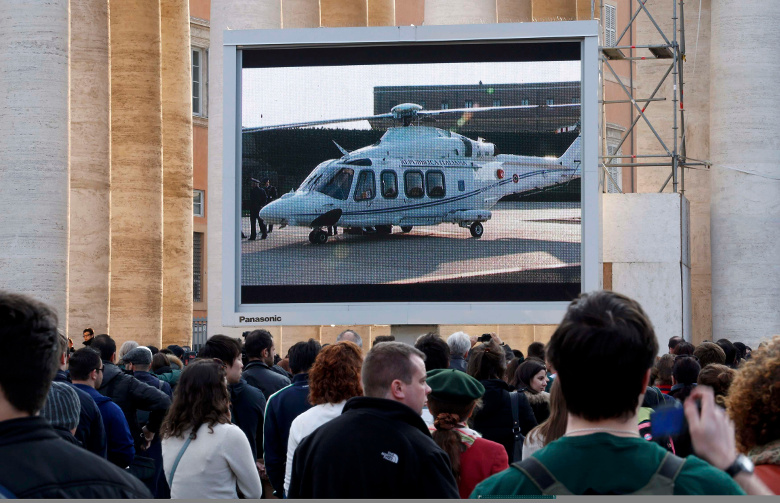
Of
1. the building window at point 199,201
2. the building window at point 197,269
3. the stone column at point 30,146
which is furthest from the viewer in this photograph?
the building window at point 199,201

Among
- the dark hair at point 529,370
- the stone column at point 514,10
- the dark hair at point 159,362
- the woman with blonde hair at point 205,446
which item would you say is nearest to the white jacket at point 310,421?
the woman with blonde hair at point 205,446

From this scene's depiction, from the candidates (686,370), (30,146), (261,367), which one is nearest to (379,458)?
(686,370)

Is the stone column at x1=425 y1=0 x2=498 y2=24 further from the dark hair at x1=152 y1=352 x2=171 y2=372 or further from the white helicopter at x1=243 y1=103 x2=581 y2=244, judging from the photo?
the dark hair at x1=152 y1=352 x2=171 y2=372

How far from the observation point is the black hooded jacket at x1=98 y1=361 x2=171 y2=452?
9.37 meters

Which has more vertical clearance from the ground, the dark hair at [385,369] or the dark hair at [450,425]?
the dark hair at [385,369]

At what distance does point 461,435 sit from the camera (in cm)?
597

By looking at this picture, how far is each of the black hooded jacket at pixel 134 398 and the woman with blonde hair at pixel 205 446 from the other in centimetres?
259

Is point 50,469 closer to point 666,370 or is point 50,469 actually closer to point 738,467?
point 738,467

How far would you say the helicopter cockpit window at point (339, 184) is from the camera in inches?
741

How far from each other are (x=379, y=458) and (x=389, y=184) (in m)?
13.7

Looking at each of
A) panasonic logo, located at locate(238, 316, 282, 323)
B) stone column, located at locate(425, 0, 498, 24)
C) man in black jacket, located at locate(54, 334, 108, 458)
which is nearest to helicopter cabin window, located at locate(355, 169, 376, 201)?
panasonic logo, located at locate(238, 316, 282, 323)

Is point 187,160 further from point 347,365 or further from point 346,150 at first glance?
point 347,365

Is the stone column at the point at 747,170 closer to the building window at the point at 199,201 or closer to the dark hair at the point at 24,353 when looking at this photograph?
the dark hair at the point at 24,353

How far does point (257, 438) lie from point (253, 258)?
33.1 feet
